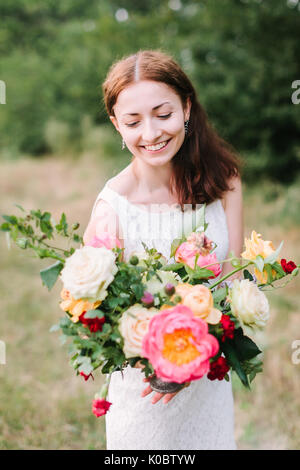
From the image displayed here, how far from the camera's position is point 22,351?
363 centimetres

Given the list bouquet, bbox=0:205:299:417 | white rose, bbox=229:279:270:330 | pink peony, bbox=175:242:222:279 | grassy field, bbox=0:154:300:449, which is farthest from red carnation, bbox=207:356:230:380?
grassy field, bbox=0:154:300:449

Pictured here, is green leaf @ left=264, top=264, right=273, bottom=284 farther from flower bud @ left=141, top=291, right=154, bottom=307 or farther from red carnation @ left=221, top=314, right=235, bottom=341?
flower bud @ left=141, top=291, right=154, bottom=307

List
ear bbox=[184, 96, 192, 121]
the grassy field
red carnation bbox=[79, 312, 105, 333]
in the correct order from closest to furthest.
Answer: red carnation bbox=[79, 312, 105, 333] < ear bbox=[184, 96, 192, 121] < the grassy field

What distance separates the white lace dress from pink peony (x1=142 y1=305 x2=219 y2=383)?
29.4 inches

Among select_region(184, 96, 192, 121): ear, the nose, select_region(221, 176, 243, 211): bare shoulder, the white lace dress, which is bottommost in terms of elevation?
the white lace dress

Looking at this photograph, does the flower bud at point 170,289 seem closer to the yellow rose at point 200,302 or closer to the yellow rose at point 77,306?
the yellow rose at point 200,302

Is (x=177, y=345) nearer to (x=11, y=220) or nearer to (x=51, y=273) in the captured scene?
(x=51, y=273)

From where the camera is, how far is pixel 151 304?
3.63 ft

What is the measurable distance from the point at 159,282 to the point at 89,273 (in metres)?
0.20

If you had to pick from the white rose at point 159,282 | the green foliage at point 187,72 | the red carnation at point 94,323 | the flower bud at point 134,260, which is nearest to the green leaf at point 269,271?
the white rose at point 159,282

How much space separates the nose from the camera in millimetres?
1542

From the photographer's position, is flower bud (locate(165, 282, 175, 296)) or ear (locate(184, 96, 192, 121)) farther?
ear (locate(184, 96, 192, 121))

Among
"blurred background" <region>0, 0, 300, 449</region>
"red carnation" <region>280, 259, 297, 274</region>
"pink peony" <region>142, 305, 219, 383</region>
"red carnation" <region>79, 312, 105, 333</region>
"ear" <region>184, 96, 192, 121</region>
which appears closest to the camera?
"pink peony" <region>142, 305, 219, 383</region>

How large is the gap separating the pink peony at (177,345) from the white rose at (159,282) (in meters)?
0.13
